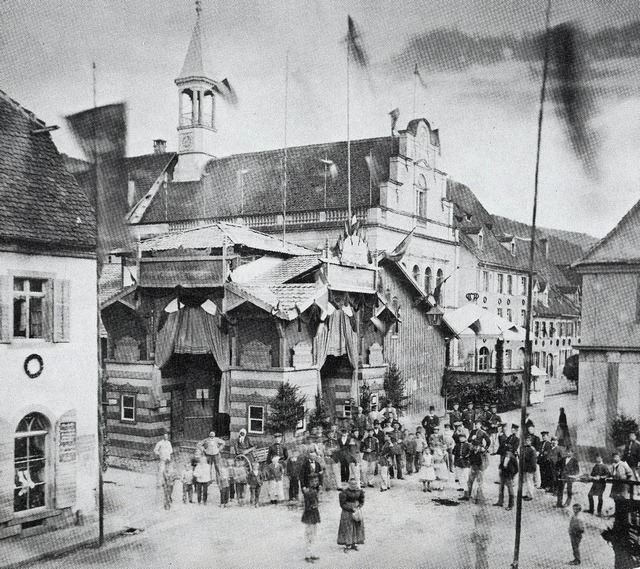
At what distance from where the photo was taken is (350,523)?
23.1 feet

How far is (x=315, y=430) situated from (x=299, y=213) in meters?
3.82

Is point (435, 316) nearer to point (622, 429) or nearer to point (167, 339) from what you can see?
point (622, 429)

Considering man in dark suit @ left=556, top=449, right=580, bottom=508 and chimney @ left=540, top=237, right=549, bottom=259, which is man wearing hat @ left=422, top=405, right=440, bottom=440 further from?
chimney @ left=540, top=237, right=549, bottom=259

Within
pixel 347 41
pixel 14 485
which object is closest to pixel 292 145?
pixel 347 41

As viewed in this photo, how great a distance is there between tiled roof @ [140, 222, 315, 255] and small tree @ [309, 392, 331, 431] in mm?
2291

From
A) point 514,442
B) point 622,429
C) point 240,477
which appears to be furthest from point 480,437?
point 240,477

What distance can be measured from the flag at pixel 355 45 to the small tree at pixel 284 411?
4427mm

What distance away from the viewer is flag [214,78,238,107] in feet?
22.1

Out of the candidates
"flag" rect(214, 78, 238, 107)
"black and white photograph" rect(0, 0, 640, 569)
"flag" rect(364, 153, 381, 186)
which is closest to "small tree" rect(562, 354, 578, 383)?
"black and white photograph" rect(0, 0, 640, 569)

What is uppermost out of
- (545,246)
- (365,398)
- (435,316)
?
(545,246)

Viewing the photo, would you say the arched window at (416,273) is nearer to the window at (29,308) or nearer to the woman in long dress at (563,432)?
the woman in long dress at (563,432)

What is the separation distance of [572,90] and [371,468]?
562 cm

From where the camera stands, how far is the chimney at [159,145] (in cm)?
679

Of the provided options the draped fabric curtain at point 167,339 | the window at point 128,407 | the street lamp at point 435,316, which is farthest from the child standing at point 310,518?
the street lamp at point 435,316
